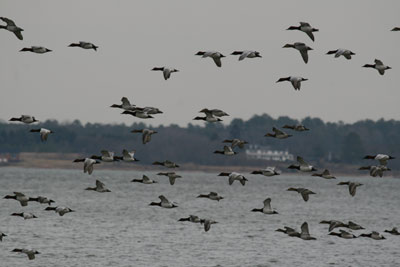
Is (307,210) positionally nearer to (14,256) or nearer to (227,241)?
(227,241)

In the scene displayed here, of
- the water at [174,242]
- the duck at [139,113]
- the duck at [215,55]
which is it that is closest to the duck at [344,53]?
the duck at [215,55]

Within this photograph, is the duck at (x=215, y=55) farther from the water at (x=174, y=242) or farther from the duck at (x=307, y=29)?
the water at (x=174, y=242)

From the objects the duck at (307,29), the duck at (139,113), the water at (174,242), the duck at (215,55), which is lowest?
the water at (174,242)

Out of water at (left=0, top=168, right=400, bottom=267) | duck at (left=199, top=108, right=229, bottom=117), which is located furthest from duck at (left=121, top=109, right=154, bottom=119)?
water at (left=0, top=168, right=400, bottom=267)

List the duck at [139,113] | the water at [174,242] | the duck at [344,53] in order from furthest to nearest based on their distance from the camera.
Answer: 1. the water at [174,242]
2. the duck at [139,113]
3. the duck at [344,53]

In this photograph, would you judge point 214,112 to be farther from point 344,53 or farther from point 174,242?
point 174,242

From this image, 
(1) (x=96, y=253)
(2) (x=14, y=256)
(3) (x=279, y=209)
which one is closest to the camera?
(2) (x=14, y=256)

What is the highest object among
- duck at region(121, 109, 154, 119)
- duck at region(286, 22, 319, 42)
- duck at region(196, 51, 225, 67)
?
duck at region(286, 22, 319, 42)

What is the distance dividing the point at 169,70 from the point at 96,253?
2479 cm

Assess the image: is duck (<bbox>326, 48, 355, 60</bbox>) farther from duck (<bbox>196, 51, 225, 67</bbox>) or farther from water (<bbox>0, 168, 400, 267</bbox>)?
water (<bbox>0, 168, 400, 267</bbox>)

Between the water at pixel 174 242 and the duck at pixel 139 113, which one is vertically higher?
the duck at pixel 139 113

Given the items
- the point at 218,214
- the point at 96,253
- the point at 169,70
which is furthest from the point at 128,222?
the point at 169,70

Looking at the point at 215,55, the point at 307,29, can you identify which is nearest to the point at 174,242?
the point at 215,55

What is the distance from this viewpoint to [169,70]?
104 feet
